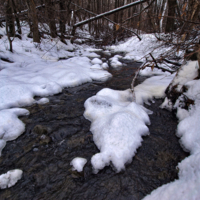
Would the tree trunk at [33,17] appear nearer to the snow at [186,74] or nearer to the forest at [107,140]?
the forest at [107,140]

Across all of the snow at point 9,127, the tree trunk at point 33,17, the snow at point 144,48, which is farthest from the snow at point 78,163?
the tree trunk at point 33,17

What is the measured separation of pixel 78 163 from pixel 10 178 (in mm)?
734

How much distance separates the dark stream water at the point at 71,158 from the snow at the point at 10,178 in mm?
48

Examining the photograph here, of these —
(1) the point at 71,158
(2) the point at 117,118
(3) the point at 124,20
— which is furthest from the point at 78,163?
(3) the point at 124,20

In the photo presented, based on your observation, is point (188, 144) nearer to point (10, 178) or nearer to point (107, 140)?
point (107, 140)

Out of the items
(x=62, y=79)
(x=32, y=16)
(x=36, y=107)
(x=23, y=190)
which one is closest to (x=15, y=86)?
(x=36, y=107)

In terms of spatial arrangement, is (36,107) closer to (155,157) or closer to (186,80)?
(155,157)

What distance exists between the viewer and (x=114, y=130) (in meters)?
1.92

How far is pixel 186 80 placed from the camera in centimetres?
260

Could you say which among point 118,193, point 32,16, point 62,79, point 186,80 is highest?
point 32,16

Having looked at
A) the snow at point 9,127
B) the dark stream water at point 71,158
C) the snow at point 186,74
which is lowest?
the dark stream water at point 71,158

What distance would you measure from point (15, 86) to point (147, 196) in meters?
3.25

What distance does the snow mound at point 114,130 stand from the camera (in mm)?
1626

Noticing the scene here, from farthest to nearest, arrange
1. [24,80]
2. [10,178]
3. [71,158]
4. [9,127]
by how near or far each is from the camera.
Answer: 1. [24,80]
2. [9,127]
3. [71,158]
4. [10,178]
